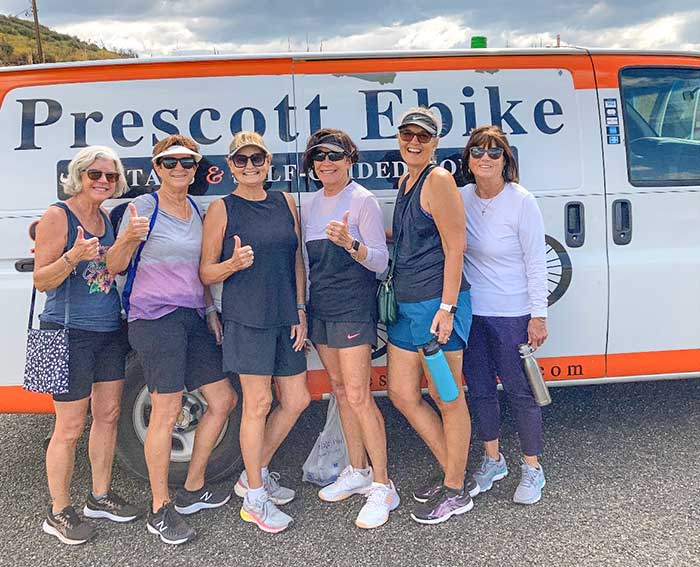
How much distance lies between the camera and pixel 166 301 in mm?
2635

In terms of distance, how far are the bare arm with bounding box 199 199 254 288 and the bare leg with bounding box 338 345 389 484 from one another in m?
0.59

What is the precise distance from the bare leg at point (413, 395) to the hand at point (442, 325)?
193 mm

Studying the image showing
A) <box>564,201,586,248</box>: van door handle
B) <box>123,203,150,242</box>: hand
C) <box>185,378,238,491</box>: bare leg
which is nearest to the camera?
<box>123,203,150,242</box>: hand

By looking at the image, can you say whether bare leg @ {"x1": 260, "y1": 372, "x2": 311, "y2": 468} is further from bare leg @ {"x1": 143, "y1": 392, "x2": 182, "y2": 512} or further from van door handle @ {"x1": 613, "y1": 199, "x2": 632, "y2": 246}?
van door handle @ {"x1": 613, "y1": 199, "x2": 632, "y2": 246}

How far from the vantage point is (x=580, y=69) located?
3166 mm

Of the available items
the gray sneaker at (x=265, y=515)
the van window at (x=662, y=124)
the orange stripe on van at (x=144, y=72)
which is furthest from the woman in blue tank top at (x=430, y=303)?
the van window at (x=662, y=124)

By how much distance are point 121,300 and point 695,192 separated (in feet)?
9.37

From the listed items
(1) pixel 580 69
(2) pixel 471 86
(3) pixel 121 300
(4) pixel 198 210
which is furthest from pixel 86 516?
(1) pixel 580 69

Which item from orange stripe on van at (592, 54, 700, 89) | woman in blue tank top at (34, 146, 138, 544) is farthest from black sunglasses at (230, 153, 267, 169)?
orange stripe on van at (592, 54, 700, 89)

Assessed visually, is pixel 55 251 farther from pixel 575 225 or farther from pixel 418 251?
pixel 575 225

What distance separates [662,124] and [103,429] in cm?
316

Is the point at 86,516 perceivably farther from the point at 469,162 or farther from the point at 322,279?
the point at 469,162

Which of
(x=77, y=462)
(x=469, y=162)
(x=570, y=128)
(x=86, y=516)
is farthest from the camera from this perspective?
(x=77, y=462)

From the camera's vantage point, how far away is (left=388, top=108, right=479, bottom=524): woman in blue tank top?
2.56 meters
